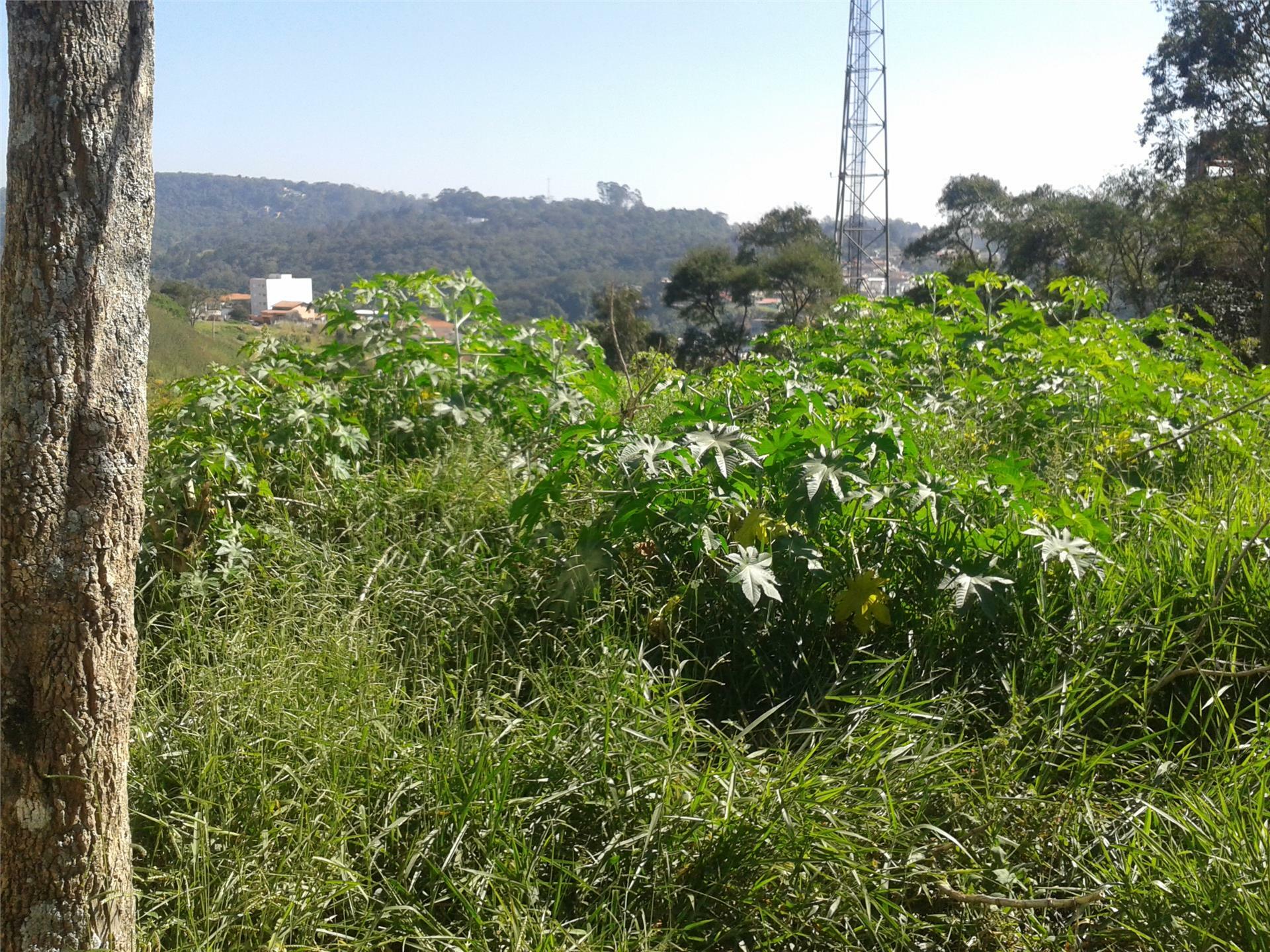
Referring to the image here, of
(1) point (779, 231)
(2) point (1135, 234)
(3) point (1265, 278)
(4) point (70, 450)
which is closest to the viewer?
(4) point (70, 450)

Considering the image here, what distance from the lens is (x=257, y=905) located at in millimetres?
1970

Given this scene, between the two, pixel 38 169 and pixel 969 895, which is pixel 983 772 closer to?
pixel 969 895

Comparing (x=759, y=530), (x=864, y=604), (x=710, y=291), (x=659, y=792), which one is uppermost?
(x=710, y=291)

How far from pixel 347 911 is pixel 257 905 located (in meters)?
0.17

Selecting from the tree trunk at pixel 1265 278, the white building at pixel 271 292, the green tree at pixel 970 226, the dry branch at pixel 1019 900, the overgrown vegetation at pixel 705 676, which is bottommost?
the dry branch at pixel 1019 900

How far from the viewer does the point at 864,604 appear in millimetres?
2732

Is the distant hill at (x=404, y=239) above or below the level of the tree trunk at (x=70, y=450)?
above

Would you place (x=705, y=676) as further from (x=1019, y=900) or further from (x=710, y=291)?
(x=710, y=291)

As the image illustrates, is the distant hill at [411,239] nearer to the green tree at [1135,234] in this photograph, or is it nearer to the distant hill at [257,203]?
the distant hill at [257,203]

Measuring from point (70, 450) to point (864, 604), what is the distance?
6.12 feet

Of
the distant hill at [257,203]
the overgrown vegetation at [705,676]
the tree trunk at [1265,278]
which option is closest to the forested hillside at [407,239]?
the distant hill at [257,203]

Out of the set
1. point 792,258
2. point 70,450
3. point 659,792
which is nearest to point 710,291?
point 792,258

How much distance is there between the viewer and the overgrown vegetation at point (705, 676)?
205 centimetres

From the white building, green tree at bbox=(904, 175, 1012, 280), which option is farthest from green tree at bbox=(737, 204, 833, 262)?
the white building
